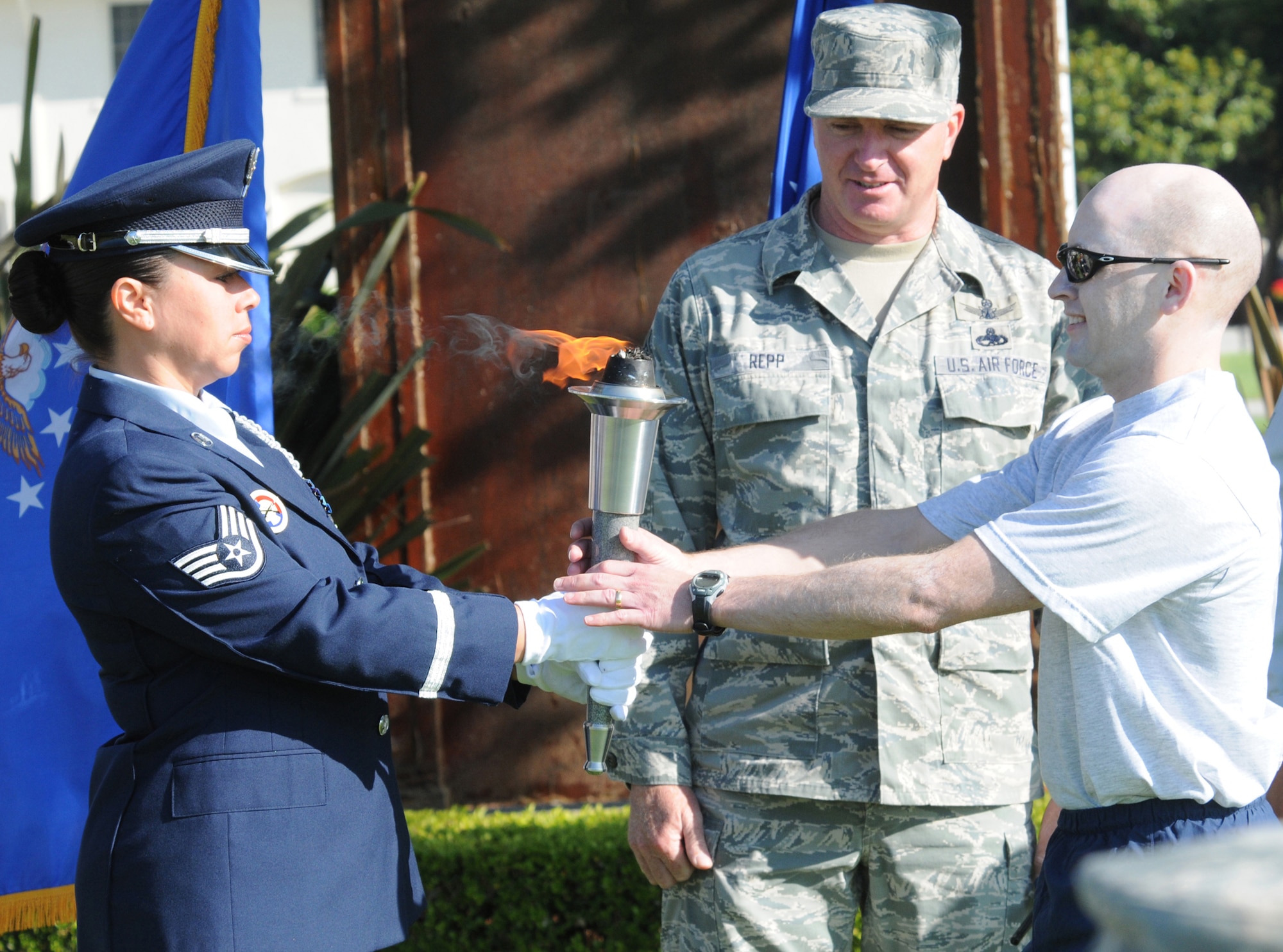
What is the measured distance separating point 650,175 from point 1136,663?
11.2 ft

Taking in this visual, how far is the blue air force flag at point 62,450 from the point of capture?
3422 millimetres

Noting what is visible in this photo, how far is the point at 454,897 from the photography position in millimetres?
4348

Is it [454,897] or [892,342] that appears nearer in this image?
[892,342]

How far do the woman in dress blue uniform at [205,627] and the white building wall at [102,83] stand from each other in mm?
19330

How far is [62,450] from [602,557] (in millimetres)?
1762

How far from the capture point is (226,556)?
2217mm

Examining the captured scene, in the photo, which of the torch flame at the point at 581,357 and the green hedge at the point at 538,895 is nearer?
the torch flame at the point at 581,357

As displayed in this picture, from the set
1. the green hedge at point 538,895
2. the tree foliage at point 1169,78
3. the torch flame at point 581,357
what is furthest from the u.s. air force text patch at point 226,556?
the tree foliage at point 1169,78

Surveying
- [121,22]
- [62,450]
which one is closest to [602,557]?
[62,450]

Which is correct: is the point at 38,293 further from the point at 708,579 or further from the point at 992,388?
the point at 992,388

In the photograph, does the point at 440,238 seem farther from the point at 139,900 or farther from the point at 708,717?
the point at 139,900

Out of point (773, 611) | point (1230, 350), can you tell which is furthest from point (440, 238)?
point (1230, 350)

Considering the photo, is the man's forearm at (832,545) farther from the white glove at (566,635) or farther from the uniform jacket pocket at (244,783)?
the uniform jacket pocket at (244,783)

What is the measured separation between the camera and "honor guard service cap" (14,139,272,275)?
236 cm
